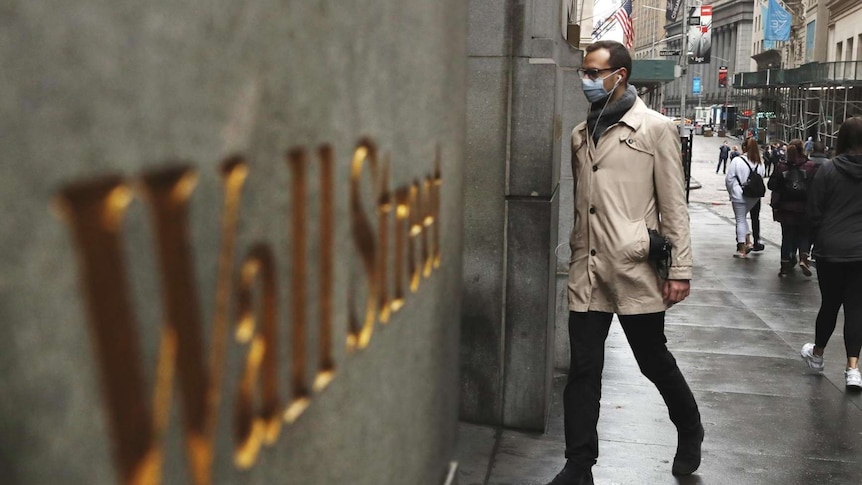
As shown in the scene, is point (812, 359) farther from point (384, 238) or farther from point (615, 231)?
point (384, 238)

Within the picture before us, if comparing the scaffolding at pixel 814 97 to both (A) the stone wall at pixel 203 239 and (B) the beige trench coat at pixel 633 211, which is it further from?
(A) the stone wall at pixel 203 239

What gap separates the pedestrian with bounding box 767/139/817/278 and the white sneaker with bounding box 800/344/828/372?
17.9 ft

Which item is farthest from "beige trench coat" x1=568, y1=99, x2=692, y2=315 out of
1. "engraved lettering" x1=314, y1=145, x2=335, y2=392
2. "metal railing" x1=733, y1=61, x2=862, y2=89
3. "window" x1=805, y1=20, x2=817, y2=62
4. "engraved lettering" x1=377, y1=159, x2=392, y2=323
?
"window" x1=805, y1=20, x2=817, y2=62

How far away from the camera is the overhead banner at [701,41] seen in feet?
236

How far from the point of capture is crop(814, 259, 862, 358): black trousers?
7000 mm

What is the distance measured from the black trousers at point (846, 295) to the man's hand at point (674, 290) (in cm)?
308

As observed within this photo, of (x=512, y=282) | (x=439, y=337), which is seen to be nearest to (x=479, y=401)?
(x=512, y=282)

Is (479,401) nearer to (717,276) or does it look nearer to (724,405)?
(724,405)

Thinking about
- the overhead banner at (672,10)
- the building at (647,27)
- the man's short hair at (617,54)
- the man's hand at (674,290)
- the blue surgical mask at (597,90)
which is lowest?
the man's hand at (674,290)

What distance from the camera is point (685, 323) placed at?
9758 mm

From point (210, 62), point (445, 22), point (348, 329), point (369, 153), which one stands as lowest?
point (348, 329)

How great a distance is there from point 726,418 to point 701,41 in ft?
239

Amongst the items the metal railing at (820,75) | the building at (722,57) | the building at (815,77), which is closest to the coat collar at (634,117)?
the building at (815,77)

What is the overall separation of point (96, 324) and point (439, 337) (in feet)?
6.58
